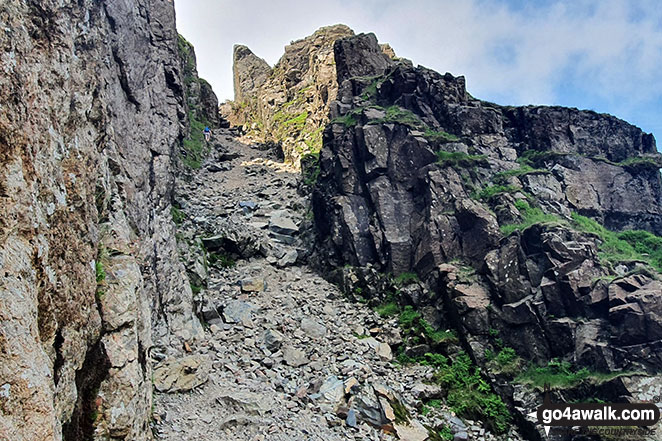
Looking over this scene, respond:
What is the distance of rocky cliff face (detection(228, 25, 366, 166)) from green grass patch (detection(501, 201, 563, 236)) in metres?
18.9

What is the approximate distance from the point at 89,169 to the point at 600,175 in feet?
94.4

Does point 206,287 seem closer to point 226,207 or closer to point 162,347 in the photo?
point 162,347

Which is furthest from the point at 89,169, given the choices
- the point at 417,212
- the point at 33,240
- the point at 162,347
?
the point at 417,212

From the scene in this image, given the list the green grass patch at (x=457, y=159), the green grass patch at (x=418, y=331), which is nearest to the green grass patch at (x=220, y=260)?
the green grass patch at (x=418, y=331)

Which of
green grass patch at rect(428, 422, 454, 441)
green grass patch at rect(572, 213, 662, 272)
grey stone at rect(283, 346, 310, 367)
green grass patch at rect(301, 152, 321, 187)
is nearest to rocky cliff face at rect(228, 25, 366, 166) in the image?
green grass patch at rect(301, 152, 321, 187)

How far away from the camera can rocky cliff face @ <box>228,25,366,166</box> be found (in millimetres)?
36969

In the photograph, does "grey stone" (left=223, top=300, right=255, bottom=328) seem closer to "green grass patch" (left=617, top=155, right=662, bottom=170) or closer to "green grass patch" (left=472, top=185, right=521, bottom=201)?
"green grass patch" (left=472, top=185, right=521, bottom=201)

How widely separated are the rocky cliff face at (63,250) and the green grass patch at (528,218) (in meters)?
16.2

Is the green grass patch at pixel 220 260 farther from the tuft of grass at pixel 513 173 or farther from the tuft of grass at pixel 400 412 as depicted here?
the tuft of grass at pixel 513 173

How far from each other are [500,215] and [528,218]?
4.34ft

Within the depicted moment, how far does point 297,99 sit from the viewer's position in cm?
4369

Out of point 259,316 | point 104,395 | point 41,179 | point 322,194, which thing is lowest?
point 104,395

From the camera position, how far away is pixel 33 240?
5129mm

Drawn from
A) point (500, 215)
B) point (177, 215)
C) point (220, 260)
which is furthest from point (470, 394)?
point (177, 215)
